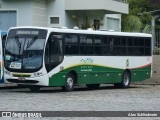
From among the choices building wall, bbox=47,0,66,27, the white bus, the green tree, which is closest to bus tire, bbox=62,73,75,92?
the white bus

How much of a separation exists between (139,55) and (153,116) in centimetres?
1883

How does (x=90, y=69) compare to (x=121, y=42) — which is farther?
(x=121, y=42)

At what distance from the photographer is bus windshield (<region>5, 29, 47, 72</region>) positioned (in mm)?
28766

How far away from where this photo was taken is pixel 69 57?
30375mm

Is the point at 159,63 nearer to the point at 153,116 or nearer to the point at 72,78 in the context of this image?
the point at 72,78

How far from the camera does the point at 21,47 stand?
29.1m

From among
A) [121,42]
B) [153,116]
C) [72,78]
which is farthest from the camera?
[121,42]

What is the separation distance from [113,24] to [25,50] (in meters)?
22.2

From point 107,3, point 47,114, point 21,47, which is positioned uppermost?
point 107,3

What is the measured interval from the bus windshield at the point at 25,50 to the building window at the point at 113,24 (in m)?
20.2

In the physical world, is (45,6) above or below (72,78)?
above

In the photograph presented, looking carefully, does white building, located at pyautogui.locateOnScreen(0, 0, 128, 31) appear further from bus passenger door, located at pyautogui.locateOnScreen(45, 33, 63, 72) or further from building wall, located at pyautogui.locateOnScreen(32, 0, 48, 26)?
bus passenger door, located at pyautogui.locateOnScreen(45, 33, 63, 72)

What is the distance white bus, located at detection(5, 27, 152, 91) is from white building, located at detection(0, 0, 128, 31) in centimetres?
825

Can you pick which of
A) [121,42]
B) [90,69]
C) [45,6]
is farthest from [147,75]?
[45,6]
